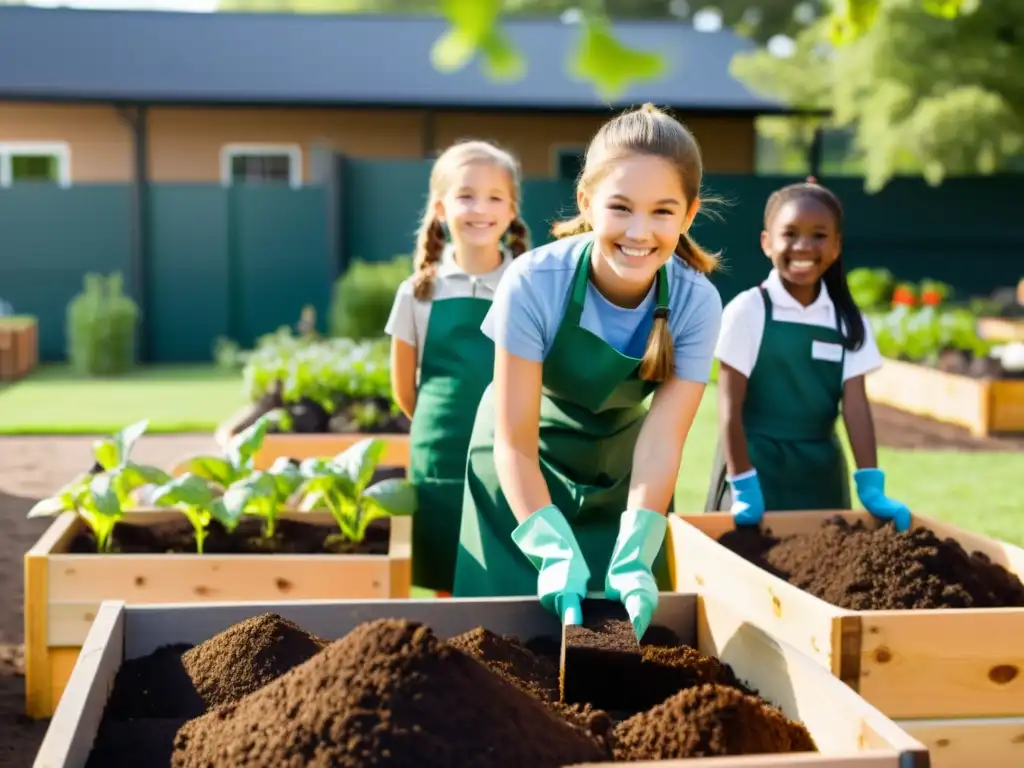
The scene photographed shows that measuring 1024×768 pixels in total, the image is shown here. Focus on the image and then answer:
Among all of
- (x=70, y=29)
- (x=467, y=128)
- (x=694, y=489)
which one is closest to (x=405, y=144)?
(x=467, y=128)

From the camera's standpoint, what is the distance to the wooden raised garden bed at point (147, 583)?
3.37 meters

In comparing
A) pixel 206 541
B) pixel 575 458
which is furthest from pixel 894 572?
pixel 206 541

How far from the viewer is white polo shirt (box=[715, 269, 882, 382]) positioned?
3.79 m

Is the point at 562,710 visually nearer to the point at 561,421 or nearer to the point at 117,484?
the point at 561,421

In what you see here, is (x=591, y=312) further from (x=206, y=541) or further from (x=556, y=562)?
(x=206, y=541)

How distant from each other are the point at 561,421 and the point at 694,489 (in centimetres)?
405

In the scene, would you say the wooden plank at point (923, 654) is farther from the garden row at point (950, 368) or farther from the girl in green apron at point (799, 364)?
the garden row at point (950, 368)

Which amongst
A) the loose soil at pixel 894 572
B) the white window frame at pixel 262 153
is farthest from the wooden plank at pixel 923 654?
the white window frame at pixel 262 153

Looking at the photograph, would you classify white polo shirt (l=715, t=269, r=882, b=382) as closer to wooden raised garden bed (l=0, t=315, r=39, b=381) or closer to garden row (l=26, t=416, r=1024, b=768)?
garden row (l=26, t=416, r=1024, b=768)

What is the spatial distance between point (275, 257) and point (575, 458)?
11888 mm

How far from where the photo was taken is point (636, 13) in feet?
129

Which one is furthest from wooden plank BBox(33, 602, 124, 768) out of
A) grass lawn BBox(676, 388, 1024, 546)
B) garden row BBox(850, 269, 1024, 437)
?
garden row BBox(850, 269, 1024, 437)

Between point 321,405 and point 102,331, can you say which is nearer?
point 321,405

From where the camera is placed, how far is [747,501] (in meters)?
3.51
